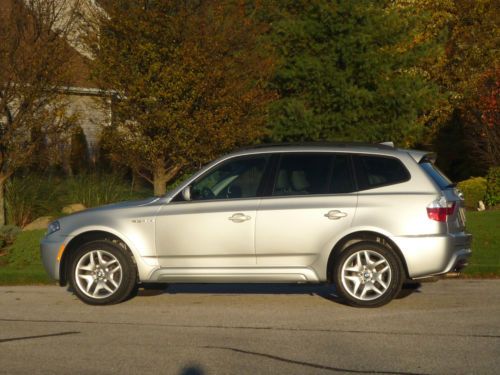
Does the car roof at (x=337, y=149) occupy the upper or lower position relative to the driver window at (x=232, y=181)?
upper

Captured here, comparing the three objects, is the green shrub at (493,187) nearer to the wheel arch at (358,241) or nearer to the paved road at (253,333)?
the paved road at (253,333)

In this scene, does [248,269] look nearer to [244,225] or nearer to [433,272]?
[244,225]

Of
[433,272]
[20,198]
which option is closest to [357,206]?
[433,272]

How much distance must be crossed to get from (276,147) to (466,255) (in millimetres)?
2426

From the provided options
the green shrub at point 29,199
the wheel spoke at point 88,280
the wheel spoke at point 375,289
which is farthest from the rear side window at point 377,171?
the green shrub at point 29,199

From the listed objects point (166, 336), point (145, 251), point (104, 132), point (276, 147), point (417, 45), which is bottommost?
point (166, 336)

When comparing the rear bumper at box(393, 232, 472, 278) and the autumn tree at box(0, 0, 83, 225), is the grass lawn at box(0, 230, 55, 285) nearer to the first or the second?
the autumn tree at box(0, 0, 83, 225)

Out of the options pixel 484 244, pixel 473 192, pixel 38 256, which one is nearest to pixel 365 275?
pixel 484 244

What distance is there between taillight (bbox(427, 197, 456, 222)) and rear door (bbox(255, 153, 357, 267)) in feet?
2.66

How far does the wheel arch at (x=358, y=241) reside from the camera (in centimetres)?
1093

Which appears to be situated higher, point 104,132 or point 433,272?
point 104,132

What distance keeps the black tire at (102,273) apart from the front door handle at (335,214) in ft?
7.47

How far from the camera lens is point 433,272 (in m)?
10.9

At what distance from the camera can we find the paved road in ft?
26.5
